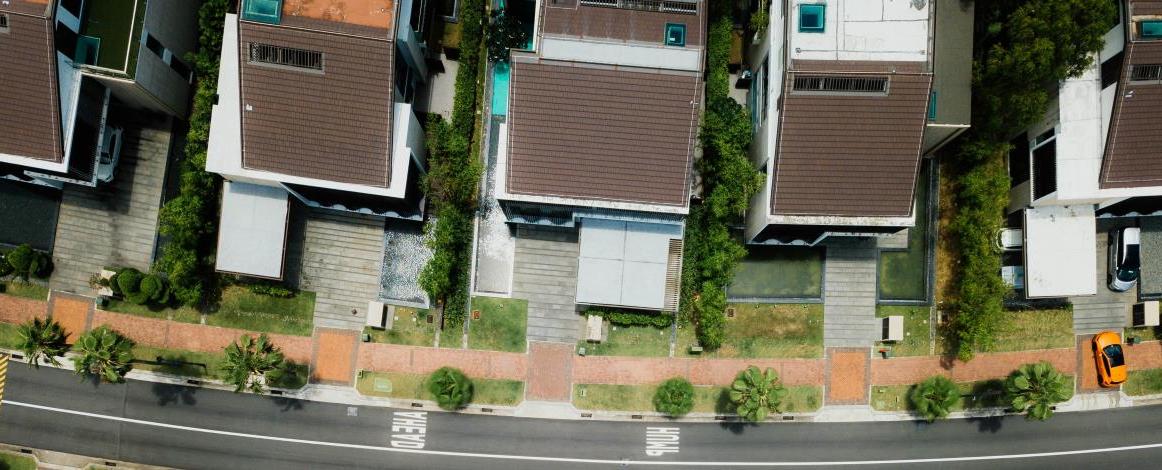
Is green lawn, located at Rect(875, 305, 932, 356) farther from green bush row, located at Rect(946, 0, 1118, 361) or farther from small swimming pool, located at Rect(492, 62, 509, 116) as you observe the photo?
small swimming pool, located at Rect(492, 62, 509, 116)

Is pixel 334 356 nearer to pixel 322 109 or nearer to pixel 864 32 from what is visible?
pixel 322 109

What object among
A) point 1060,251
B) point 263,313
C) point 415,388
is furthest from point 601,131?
point 1060,251

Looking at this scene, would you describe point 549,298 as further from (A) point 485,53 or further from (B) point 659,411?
(A) point 485,53

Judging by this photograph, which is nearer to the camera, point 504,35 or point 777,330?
point 504,35

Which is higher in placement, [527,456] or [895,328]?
[895,328]

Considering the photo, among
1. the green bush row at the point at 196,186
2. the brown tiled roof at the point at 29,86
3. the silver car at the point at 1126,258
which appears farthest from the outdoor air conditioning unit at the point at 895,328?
the brown tiled roof at the point at 29,86

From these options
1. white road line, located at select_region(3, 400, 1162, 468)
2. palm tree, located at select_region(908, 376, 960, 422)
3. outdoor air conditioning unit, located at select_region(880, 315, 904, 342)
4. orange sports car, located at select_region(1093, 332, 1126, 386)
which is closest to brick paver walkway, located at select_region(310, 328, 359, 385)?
white road line, located at select_region(3, 400, 1162, 468)

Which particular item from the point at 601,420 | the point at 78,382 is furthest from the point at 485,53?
the point at 78,382
